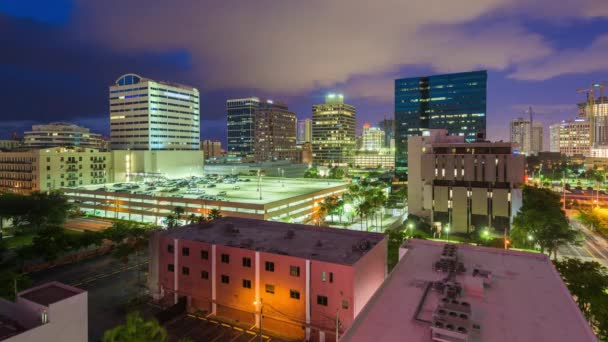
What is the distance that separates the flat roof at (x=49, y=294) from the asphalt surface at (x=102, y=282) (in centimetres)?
1825

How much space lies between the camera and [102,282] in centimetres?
4959

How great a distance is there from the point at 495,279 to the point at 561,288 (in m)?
4.19

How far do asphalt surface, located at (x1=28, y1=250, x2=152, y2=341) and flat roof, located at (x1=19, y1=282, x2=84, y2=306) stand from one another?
1825 cm

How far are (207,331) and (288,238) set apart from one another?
13.8m

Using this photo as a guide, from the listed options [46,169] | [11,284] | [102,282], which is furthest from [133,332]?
[46,169]

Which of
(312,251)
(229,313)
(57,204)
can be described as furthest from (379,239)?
(57,204)

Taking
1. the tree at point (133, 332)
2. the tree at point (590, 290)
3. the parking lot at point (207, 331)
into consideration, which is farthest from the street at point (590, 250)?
the tree at point (133, 332)

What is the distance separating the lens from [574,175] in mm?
179625

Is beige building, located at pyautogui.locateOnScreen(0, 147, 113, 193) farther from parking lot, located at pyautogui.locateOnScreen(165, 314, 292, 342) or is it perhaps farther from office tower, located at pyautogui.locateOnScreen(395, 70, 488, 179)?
office tower, located at pyautogui.locateOnScreen(395, 70, 488, 179)

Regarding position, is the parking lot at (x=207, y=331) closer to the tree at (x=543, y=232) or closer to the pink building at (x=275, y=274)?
the pink building at (x=275, y=274)

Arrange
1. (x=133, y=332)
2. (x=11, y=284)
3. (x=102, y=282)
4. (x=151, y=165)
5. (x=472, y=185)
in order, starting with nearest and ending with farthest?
(x=133, y=332), (x=11, y=284), (x=102, y=282), (x=472, y=185), (x=151, y=165)

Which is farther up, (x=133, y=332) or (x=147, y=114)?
(x=147, y=114)

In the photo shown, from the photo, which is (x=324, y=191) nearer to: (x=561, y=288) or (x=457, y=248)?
(x=457, y=248)

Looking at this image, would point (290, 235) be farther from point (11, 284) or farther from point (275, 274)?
point (11, 284)
